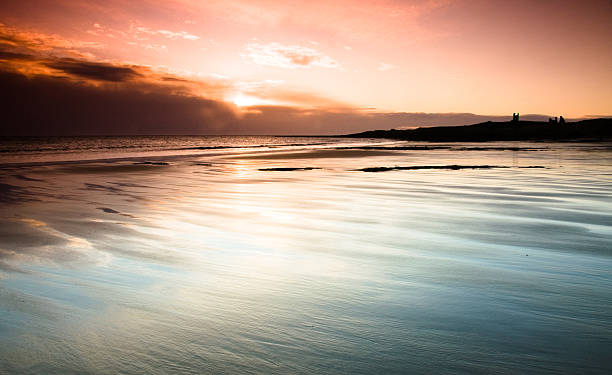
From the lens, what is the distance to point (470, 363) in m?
2.06

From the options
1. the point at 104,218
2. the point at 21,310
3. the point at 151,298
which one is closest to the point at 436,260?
the point at 151,298

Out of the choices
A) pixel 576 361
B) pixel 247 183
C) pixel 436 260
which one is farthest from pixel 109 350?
pixel 247 183

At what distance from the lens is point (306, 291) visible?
313 cm

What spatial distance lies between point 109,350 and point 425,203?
6.47 meters

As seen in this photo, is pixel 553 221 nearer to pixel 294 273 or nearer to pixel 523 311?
pixel 523 311

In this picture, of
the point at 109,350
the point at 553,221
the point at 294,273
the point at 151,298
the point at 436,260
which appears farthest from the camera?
the point at 553,221

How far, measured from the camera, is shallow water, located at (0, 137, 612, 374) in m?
2.14

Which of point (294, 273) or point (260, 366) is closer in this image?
point (260, 366)

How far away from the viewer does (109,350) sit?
2195 millimetres

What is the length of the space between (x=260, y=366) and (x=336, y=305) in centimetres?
92

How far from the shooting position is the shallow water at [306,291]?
2139 mm

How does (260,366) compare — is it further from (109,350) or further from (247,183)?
(247,183)

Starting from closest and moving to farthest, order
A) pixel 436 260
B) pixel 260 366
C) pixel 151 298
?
pixel 260 366, pixel 151 298, pixel 436 260

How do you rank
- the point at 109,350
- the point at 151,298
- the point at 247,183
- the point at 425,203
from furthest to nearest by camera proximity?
the point at 247,183
the point at 425,203
the point at 151,298
the point at 109,350
